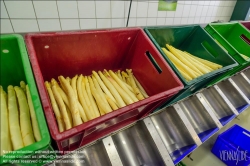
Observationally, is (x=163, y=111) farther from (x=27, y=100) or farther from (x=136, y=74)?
(x=27, y=100)

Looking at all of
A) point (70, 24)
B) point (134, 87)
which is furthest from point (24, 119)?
point (70, 24)

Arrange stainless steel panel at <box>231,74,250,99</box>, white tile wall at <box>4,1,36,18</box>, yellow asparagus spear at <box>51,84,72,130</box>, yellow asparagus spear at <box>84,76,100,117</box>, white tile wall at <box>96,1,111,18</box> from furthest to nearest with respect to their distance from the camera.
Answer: stainless steel panel at <box>231,74,250,99</box> → white tile wall at <box>96,1,111,18</box> → white tile wall at <box>4,1,36,18</box> → yellow asparagus spear at <box>84,76,100,117</box> → yellow asparagus spear at <box>51,84,72,130</box>

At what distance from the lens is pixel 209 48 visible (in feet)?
5.10

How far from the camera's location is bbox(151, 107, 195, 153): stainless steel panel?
4.18 ft

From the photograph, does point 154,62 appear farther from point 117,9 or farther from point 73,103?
point 117,9

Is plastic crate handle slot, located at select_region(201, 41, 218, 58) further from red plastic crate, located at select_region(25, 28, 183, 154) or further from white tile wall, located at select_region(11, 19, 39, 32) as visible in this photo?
white tile wall, located at select_region(11, 19, 39, 32)

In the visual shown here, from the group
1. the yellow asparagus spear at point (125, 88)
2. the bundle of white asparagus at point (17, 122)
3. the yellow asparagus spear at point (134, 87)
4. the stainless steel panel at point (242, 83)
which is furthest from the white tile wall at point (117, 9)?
the stainless steel panel at point (242, 83)

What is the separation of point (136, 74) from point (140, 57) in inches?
6.5

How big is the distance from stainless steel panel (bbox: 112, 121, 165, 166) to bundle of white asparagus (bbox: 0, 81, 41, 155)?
1.86 feet

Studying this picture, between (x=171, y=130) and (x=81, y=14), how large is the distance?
1634 millimetres

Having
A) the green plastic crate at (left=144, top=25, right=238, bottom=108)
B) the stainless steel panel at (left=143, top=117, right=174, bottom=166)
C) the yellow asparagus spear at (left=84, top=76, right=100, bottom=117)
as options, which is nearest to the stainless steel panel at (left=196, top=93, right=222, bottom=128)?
the green plastic crate at (left=144, top=25, right=238, bottom=108)

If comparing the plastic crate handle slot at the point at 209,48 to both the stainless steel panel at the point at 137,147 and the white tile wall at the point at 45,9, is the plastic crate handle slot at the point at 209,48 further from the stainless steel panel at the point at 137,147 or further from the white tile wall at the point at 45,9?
the white tile wall at the point at 45,9

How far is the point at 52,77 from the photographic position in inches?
43.8

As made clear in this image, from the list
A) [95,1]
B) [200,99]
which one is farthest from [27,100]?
[200,99]
